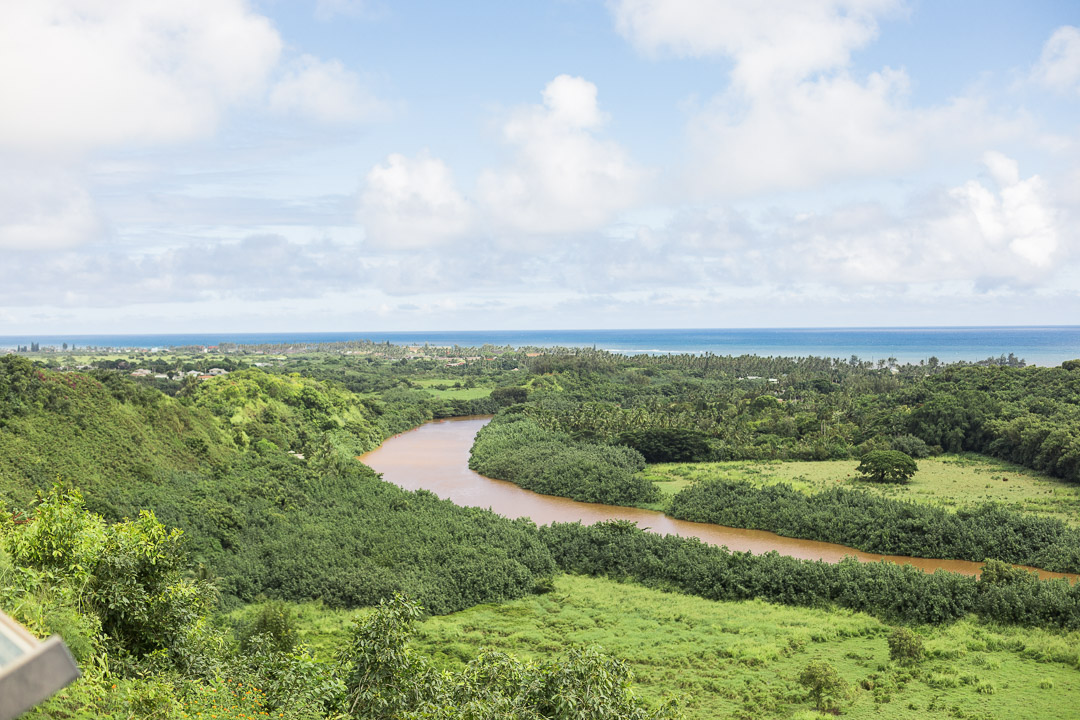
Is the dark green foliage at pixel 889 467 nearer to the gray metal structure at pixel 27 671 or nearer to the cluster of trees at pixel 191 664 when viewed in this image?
the cluster of trees at pixel 191 664

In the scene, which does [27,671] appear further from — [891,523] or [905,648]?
[891,523]

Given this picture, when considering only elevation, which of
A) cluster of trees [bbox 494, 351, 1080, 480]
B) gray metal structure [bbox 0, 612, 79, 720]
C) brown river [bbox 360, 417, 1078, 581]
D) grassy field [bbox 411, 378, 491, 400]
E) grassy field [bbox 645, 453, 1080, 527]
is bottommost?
brown river [bbox 360, 417, 1078, 581]

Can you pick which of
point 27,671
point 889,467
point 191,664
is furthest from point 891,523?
point 27,671

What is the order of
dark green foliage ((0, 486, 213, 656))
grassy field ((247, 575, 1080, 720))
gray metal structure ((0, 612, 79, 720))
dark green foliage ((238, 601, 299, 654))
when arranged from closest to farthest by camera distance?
gray metal structure ((0, 612, 79, 720)) → dark green foliage ((0, 486, 213, 656)) → dark green foliage ((238, 601, 299, 654)) → grassy field ((247, 575, 1080, 720))

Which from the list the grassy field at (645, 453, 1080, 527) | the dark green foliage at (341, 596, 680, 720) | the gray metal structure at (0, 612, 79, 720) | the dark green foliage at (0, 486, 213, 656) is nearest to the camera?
the gray metal structure at (0, 612, 79, 720)

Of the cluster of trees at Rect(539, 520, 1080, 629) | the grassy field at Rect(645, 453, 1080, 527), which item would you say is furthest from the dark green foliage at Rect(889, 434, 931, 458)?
the cluster of trees at Rect(539, 520, 1080, 629)

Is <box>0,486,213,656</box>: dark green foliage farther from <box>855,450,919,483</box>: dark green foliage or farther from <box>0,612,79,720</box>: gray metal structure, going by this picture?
<box>855,450,919,483</box>: dark green foliage

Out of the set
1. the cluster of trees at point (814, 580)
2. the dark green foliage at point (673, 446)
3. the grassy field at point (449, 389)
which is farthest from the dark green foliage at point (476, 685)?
the grassy field at point (449, 389)
